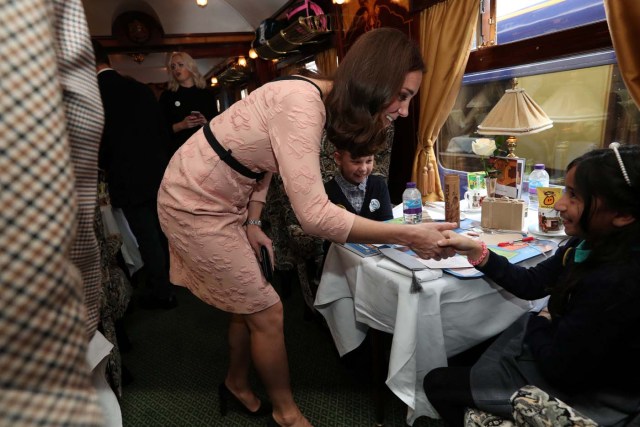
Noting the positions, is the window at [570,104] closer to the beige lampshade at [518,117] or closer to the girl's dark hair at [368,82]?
the beige lampshade at [518,117]

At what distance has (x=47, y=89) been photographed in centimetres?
29

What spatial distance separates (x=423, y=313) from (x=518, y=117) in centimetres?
133

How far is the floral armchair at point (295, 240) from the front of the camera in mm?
2713

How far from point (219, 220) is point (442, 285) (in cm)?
83

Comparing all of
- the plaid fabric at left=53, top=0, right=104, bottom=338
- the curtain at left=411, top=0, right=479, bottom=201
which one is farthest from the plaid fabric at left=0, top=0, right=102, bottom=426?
the curtain at left=411, top=0, right=479, bottom=201

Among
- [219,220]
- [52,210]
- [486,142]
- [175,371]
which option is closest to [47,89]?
[52,210]

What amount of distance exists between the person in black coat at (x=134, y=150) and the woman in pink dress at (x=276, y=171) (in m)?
1.60

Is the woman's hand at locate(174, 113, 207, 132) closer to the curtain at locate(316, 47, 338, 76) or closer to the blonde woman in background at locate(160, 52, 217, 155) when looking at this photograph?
the blonde woman in background at locate(160, 52, 217, 155)

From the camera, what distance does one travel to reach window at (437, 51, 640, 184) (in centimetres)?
225

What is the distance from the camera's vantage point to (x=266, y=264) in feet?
5.29

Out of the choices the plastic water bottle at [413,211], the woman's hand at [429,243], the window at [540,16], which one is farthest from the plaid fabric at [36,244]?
the window at [540,16]

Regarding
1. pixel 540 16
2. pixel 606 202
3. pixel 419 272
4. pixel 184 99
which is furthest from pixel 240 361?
pixel 184 99

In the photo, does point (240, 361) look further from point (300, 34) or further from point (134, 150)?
point (300, 34)

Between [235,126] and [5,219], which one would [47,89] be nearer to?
[5,219]
